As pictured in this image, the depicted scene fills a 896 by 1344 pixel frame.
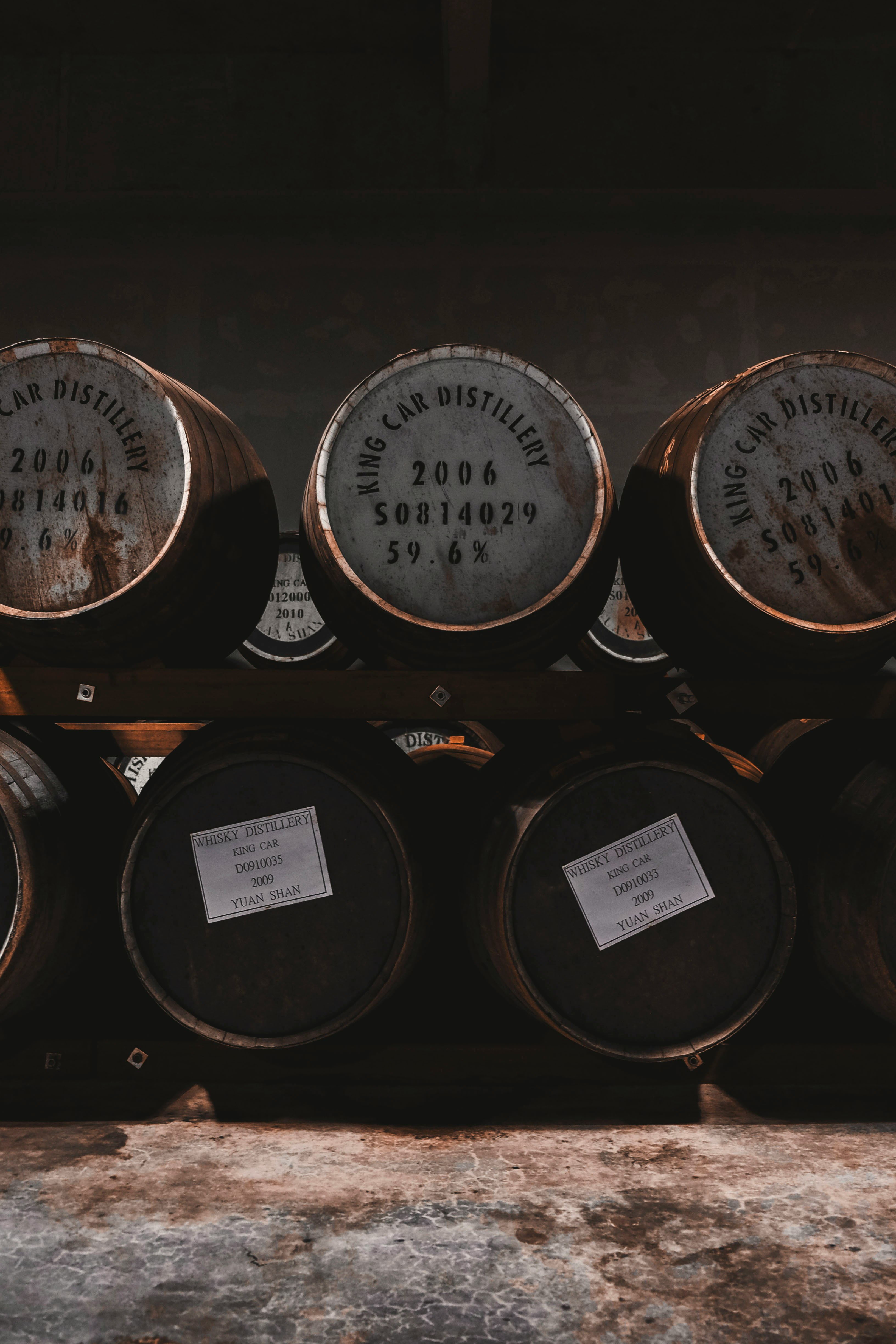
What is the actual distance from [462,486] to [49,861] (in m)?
1.27

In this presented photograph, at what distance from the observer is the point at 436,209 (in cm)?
487

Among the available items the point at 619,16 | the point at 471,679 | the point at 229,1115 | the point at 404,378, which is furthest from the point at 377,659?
the point at 619,16

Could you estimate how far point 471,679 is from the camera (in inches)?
74.9

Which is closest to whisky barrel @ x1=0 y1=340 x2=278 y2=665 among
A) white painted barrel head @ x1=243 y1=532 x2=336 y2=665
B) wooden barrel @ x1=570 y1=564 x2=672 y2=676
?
wooden barrel @ x1=570 y1=564 x2=672 y2=676

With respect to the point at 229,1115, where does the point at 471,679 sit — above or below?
above

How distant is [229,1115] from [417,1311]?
83cm

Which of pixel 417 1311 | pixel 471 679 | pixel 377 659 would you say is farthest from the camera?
pixel 377 659

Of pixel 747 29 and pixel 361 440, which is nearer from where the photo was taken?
pixel 361 440

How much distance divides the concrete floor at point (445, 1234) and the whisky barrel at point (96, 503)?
3.64 feet

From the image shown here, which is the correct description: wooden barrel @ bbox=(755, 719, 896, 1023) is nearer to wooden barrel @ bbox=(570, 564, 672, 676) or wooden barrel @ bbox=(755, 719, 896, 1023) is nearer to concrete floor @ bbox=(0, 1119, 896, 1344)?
concrete floor @ bbox=(0, 1119, 896, 1344)

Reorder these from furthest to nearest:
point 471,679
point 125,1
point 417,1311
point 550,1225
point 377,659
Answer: point 125,1 < point 377,659 < point 471,679 < point 550,1225 < point 417,1311

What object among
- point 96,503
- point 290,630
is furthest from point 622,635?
point 96,503

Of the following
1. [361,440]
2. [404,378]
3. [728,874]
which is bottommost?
[728,874]

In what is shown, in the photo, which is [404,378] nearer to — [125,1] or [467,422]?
[467,422]
